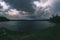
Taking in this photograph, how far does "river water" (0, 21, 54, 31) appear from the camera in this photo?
5500 mm

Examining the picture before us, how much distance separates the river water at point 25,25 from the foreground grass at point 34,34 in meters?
0.06

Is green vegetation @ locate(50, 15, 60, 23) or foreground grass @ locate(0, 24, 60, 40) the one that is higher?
green vegetation @ locate(50, 15, 60, 23)

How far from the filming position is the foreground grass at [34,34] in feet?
18.0

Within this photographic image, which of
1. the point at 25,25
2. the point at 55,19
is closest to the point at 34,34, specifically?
the point at 25,25

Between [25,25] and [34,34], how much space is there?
201mm

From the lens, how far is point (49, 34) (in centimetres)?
548

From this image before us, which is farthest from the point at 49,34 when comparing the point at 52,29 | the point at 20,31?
the point at 20,31

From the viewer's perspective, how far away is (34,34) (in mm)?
5492

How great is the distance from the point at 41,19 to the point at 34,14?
0.44 feet

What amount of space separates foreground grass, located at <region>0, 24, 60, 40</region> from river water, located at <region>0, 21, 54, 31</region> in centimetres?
6

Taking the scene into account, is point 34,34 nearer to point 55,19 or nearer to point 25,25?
point 25,25

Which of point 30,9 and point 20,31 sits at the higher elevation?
point 30,9

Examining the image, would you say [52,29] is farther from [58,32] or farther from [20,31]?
[20,31]

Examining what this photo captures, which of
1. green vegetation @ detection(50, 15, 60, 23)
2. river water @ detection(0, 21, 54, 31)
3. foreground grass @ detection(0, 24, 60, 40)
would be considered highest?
green vegetation @ detection(50, 15, 60, 23)
